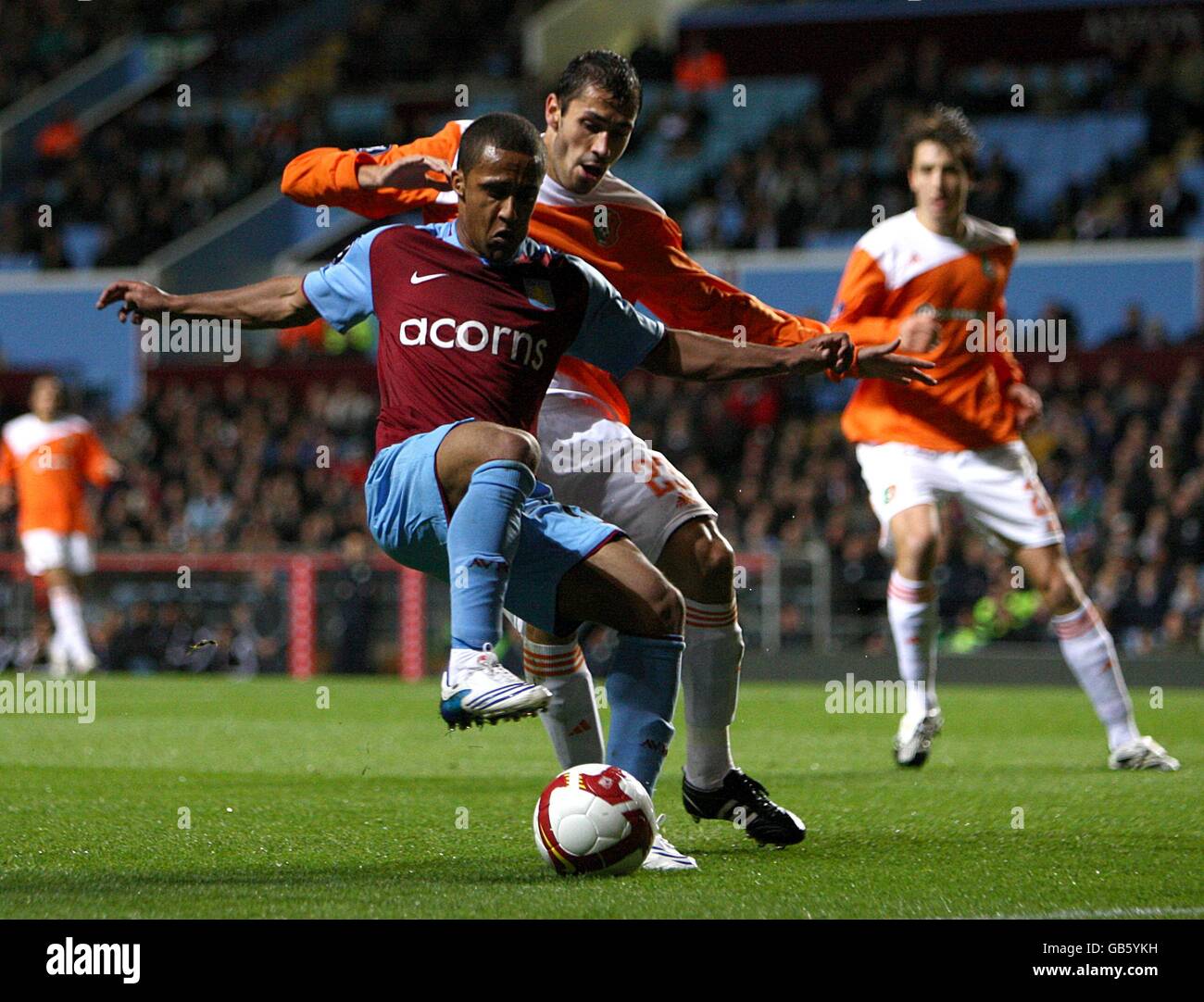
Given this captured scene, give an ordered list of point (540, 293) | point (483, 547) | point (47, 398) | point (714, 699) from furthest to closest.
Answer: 1. point (47, 398)
2. point (714, 699)
3. point (540, 293)
4. point (483, 547)

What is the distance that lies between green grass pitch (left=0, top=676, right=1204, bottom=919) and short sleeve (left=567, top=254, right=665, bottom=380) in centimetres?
138

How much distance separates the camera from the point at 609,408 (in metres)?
5.55

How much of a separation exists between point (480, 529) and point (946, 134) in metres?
4.13

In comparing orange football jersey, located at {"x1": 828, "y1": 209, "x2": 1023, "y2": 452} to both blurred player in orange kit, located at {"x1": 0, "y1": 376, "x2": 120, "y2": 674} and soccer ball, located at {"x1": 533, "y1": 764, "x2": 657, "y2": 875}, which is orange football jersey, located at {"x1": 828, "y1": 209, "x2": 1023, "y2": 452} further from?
blurred player in orange kit, located at {"x1": 0, "y1": 376, "x2": 120, "y2": 674}

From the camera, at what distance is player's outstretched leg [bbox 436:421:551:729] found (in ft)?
14.9

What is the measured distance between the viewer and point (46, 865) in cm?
488

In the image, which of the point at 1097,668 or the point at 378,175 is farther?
the point at 1097,668

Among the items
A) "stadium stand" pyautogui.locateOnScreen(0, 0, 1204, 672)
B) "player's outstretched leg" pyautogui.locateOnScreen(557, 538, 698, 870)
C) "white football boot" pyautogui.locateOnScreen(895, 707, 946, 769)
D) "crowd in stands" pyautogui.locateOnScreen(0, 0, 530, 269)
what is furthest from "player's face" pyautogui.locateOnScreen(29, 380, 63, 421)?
"player's outstretched leg" pyautogui.locateOnScreen(557, 538, 698, 870)

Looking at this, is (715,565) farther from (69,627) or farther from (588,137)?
(69,627)

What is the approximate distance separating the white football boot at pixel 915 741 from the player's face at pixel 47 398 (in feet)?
29.3

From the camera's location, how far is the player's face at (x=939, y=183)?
26.6 feet

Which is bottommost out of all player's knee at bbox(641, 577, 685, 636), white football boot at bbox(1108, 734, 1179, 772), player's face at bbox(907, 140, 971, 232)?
white football boot at bbox(1108, 734, 1179, 772)

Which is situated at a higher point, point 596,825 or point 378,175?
point 378,175

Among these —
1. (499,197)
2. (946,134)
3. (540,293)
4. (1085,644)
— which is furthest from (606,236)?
(1085,644)
